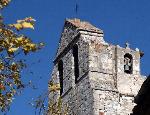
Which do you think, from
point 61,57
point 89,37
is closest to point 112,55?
point 89,37

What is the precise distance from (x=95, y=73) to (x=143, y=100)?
47.5 feet

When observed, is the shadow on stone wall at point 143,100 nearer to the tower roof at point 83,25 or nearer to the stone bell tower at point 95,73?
the stone bell tower at point 95,73

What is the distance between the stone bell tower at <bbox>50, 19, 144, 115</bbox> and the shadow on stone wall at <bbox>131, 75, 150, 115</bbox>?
43.9 feet

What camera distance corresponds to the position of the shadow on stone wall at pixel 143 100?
750cm

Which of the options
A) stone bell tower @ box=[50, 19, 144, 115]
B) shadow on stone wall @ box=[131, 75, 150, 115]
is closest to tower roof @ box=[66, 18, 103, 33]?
stone bell tower @ box=[50, 19, 144, 115]

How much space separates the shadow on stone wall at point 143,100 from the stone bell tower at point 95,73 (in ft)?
43.9

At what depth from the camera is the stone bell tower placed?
2200 centimetres

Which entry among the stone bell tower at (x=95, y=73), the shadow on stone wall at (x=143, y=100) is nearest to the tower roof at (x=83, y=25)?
the stone bell tower at (x=95, y=73)

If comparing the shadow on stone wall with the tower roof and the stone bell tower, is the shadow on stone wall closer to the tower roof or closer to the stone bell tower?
the stone bell tower

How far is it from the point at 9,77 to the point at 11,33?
22.4 inches

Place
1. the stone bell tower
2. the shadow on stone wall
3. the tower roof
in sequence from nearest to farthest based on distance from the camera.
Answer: the shadow on stone wall → the stone bell tower → the tower roof

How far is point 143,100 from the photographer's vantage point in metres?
7.85

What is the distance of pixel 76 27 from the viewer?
A: 2391 centimetres

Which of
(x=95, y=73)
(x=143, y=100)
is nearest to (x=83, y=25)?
(x=95, y=73)
